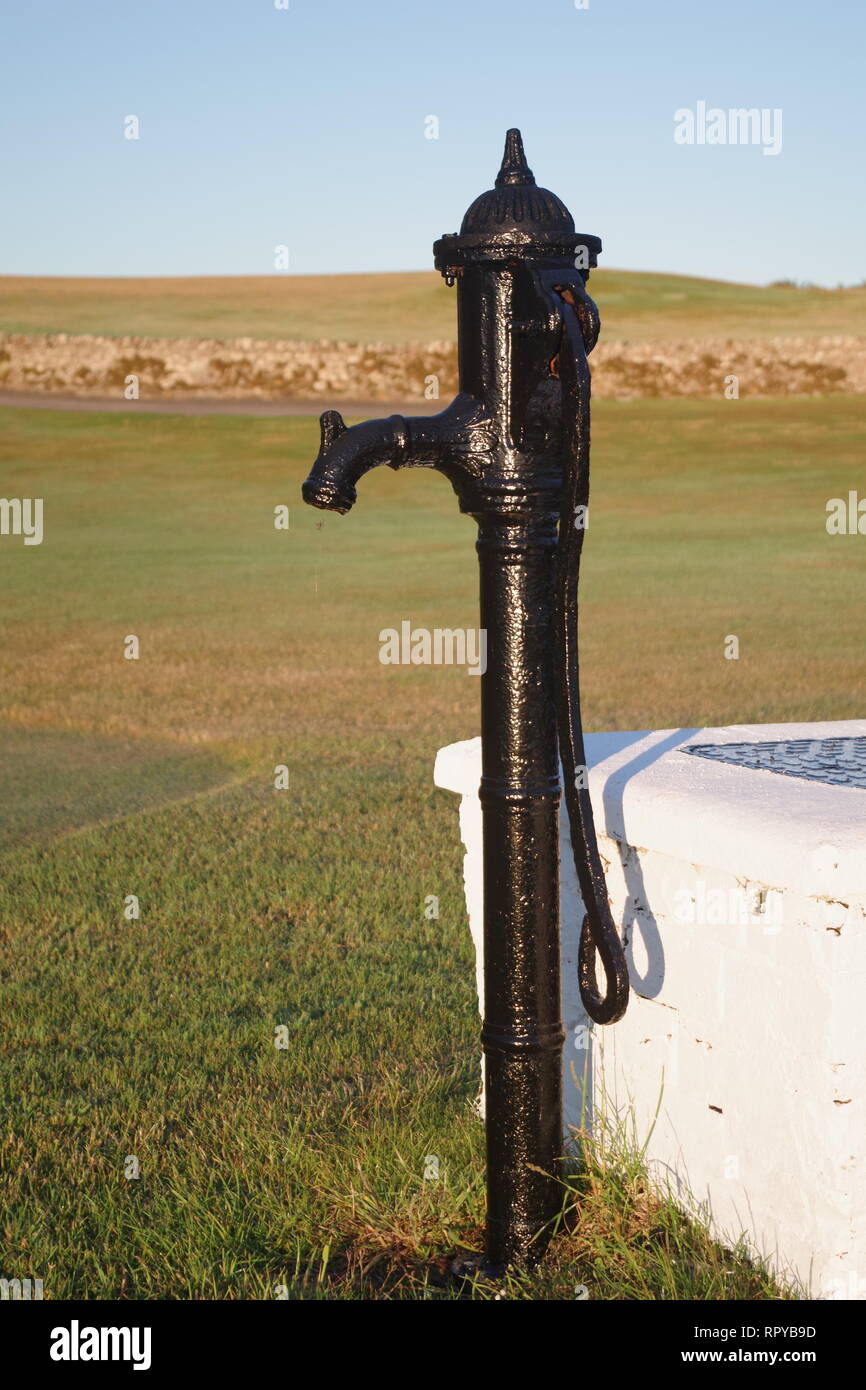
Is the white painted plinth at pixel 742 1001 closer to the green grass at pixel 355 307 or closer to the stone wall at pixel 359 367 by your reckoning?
the stone wall at pixel 359 367

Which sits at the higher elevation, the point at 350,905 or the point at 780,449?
the point at 780,449

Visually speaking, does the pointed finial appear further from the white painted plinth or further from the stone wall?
the stone wall

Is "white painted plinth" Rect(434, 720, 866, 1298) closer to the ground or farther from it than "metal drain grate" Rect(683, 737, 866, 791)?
closer to the ground

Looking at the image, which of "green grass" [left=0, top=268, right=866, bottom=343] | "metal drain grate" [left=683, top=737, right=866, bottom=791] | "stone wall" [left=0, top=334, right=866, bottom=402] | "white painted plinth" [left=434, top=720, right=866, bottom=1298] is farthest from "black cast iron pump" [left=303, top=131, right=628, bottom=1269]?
"green grass" [left=0, top=268, right=866, bottom=343]

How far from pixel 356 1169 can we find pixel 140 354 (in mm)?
36915

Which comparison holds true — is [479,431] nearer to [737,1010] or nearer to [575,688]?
[575,688]

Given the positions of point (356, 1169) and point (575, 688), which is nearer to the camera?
point (575, 688)

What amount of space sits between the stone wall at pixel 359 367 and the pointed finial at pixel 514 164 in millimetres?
32173

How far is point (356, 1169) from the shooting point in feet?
10.6

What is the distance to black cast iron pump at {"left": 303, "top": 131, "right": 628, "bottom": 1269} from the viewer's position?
2613 millimetres

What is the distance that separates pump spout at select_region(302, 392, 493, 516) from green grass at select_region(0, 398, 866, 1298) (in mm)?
227

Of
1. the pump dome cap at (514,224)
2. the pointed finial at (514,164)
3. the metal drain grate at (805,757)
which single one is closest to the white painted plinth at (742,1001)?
the metal drain grate at (805,757)

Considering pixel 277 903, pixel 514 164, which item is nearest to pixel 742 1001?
pixel 514 164
